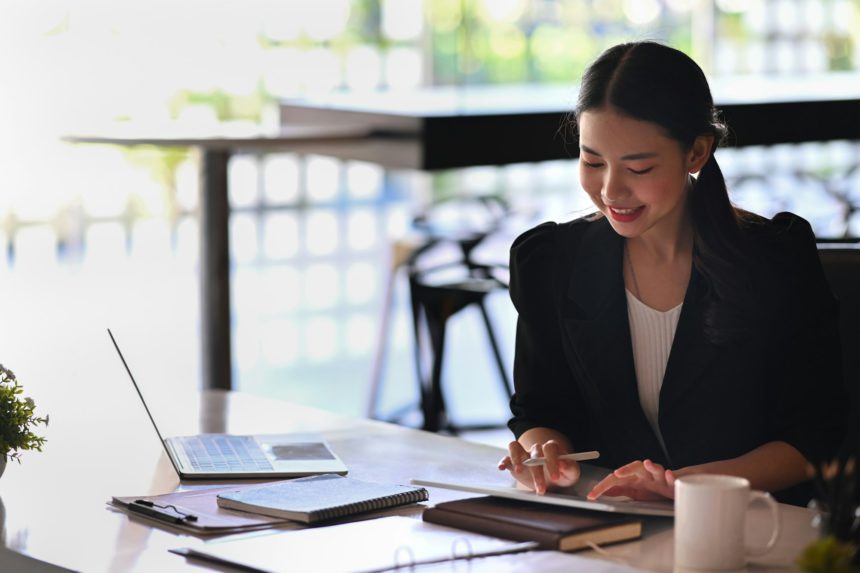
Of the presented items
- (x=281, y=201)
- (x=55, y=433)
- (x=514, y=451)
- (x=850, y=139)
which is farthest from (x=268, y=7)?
(x=514, y=451)

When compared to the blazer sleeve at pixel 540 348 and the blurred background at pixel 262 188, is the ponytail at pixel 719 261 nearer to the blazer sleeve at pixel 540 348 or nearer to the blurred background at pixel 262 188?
the blazer sleeve at pixel 540 348

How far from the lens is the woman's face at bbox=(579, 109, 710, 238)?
176 centimetres

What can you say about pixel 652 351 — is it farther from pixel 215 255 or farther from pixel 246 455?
pixel 215 255

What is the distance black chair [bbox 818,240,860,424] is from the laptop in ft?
2.43

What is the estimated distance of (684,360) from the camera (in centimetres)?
188

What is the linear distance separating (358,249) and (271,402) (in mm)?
4227

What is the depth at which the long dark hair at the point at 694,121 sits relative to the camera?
1.79 meters

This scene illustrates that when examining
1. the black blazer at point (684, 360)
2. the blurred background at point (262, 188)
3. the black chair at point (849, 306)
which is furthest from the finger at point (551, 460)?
the blurred background at point (262, 188)

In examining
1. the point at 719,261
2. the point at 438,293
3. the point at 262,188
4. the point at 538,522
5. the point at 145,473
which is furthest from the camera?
the point at 262,188

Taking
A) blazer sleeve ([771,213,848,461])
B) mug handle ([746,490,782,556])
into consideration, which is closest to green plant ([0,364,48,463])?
mug handle ([746,490,782,556])

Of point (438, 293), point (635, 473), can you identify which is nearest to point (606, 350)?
point (635, 473)

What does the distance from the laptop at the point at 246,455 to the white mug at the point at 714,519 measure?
56 cm

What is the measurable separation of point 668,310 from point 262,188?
13.9ft

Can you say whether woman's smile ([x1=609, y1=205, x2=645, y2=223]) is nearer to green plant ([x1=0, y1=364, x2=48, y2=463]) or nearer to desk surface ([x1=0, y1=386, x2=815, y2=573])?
desk surface ([x1=0, y1=386, x2=815, y2=573])
